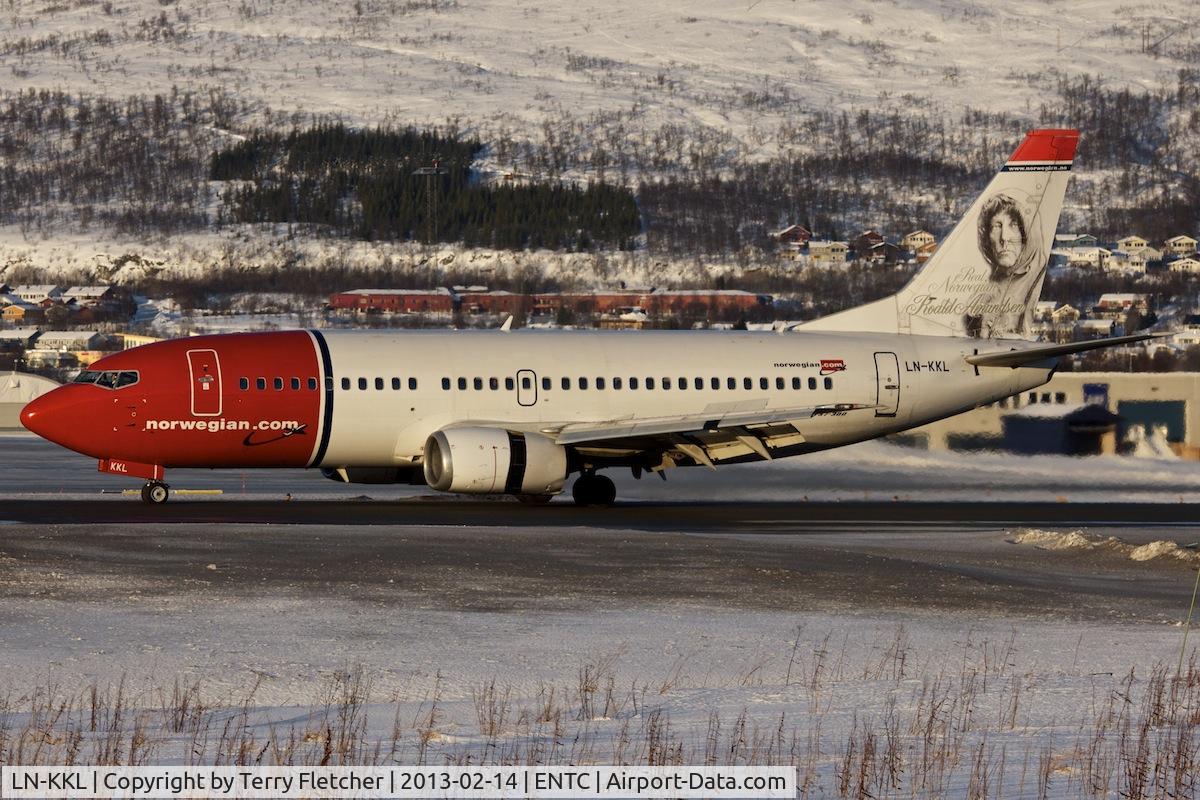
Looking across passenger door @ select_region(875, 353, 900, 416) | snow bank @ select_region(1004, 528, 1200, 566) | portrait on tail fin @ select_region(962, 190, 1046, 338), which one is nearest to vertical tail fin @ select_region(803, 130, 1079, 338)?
portrait on tail fin @ select_region(962, 190, 1046, 338)

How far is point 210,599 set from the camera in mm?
23859

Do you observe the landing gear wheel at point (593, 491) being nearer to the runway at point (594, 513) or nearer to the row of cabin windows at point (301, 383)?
the runway at point (594, 513)

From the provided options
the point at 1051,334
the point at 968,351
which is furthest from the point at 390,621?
the point at 1051,334

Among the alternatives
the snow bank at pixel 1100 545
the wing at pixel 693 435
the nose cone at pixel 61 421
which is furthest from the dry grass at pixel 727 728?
the nose cone at pixel 61 421

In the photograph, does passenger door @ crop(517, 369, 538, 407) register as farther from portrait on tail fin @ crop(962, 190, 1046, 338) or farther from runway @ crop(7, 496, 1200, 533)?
portrait on tail fin @ crop(962, 190, 1046, 338)

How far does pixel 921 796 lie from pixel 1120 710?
13.9 feet

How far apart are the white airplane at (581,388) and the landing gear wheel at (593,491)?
5cm

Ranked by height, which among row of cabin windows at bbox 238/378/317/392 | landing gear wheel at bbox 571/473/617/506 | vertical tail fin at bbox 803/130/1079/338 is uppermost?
vertical tail fin at bbox 803/130/1079/338

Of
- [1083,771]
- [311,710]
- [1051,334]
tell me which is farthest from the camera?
[1051,334]

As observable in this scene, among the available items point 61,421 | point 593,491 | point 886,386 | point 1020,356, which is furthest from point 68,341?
point 1020,356

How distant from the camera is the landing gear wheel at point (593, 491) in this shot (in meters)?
41.3

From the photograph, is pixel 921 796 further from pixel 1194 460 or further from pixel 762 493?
pixel 1194 460

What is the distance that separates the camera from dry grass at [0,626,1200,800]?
1416 centimetres

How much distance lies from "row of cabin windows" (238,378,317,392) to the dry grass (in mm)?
20913
